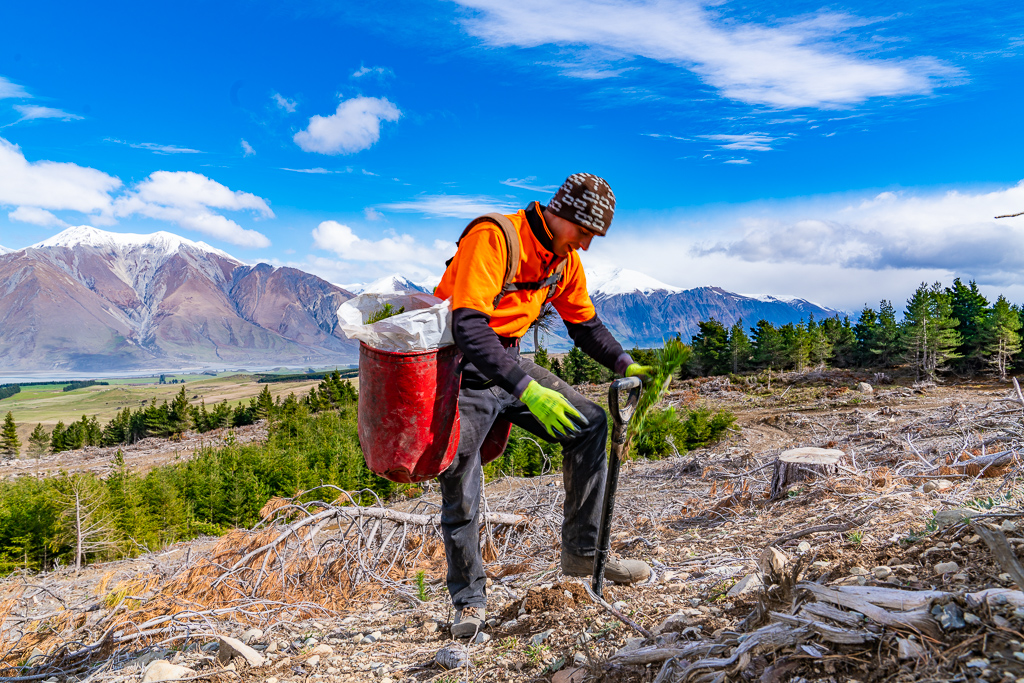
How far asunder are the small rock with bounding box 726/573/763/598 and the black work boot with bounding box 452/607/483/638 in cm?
126

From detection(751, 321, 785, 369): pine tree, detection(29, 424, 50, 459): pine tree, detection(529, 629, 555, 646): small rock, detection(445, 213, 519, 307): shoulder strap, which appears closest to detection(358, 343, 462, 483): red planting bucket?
detection(445, 213, 519, 307): shoulder strap

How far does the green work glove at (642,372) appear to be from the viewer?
277cm

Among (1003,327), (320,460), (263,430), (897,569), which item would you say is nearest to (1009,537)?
(897,569)

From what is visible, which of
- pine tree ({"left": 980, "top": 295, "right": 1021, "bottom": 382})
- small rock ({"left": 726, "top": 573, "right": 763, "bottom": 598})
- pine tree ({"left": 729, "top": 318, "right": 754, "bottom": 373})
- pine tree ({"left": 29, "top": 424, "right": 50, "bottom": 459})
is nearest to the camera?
small rock ({"left": 726, "top": 573, "right": 763, "bottom": 598})

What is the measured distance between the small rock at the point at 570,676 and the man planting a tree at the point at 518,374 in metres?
0.78

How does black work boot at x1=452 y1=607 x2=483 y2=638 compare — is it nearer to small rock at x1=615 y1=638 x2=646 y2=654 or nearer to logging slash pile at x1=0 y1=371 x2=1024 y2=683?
logging slash pile at x1=0 y1=371 x2=1024 y2=683

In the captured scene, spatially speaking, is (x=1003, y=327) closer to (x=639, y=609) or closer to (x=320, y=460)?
(x=320, y=460)

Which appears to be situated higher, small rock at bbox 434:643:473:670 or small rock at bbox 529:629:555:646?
small rock at bbox 529:629:555:646

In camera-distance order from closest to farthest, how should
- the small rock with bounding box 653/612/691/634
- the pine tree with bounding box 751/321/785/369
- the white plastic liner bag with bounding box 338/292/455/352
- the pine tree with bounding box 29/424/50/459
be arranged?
the small rock with bounding box 653/612/691/634 < the white plastic liner bag with bounding box 338/292/455/352 < the pine tree with bounding box 751/321/785/369 < the pine tree with bounding box 29/424/50/459

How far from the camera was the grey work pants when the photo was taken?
2994 millimetres

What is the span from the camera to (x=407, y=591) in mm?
4168

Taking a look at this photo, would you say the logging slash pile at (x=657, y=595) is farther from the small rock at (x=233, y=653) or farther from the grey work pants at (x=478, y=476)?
the grey work pants at (x=478, y=476)

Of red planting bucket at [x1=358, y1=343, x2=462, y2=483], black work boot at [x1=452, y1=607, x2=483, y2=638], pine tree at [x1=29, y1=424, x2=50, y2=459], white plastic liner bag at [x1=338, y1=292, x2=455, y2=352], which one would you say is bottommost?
pine tree at [x1=29, y1=424, x2=50, y2=459]

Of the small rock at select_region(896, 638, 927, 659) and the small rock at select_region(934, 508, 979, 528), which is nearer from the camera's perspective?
the small rock at select_region(896, 638, 927, 659)
